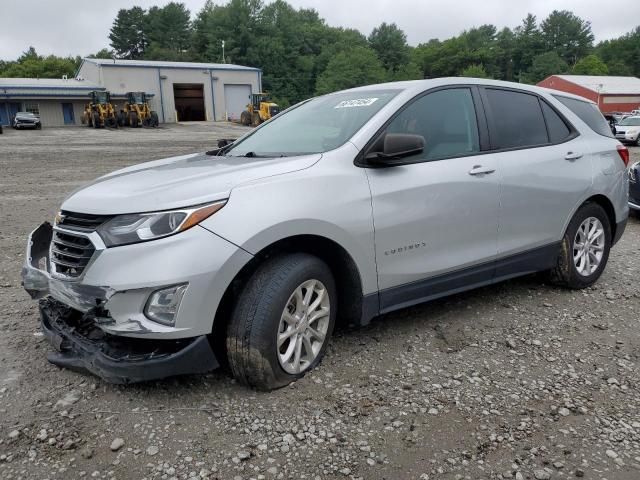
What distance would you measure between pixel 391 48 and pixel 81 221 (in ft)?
322

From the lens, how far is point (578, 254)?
4.66m

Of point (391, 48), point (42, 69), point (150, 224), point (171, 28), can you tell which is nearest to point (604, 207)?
point (150, 224)

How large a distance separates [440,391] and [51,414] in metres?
2.08

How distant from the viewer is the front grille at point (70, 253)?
274cm

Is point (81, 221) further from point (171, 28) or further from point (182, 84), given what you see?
point (171, 28)

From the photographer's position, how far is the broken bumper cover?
2.65 m

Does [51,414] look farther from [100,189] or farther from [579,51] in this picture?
[579,51]

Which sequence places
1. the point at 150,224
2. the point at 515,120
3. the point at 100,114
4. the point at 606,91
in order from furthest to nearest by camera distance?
the point at 606,91 → the point at 100,114 → the point at 515,120 → the point at 150,224

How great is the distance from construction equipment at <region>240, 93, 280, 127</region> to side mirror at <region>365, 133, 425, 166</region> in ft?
116

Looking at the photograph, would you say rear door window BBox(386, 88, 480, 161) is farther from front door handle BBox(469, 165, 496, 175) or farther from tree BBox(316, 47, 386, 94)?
tree BBox(316, 47, 386, 94)

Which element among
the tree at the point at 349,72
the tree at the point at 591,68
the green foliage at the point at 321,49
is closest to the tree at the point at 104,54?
the green foliage at the point at 321,49

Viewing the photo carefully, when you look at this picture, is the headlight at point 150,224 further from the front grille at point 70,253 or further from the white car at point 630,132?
the white car at point 630,132

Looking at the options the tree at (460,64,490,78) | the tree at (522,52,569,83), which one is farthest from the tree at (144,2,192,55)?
the tree at (522,52,569,83)

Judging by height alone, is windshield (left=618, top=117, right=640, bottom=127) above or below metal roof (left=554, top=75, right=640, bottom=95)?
below
